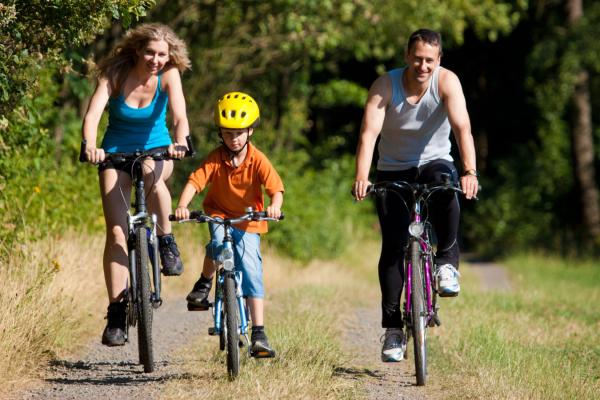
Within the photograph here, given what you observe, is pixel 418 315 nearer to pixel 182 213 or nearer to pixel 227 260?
pixel 227 260

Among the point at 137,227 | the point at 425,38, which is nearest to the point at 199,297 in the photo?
the point at 137,227

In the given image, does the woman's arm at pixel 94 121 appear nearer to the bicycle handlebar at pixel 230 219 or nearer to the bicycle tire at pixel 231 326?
the bicycle handlebar at pixel 230 219

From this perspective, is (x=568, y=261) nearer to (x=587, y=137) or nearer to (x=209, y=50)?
(x=587, y=137)

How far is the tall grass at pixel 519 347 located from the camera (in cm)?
652

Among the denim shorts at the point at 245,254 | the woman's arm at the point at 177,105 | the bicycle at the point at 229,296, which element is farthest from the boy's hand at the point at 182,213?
the woman's arm at the point at 177,105

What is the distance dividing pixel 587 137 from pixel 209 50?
979cm

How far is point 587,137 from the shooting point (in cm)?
2403

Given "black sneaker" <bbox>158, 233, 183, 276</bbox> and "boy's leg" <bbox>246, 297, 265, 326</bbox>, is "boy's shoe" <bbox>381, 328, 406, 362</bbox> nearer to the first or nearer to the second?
"boy's leg" <bbox>246, 297, 265, 326</bbox>

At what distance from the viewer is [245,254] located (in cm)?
664

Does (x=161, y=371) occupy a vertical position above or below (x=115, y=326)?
below

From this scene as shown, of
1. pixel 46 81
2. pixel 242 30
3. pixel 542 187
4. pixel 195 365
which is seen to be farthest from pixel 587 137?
pixel 195 365

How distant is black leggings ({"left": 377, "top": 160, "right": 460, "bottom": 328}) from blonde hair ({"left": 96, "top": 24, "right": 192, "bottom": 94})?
4.75 feet

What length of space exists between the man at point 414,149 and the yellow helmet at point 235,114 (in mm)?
702

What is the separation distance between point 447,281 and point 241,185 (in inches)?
54.2
